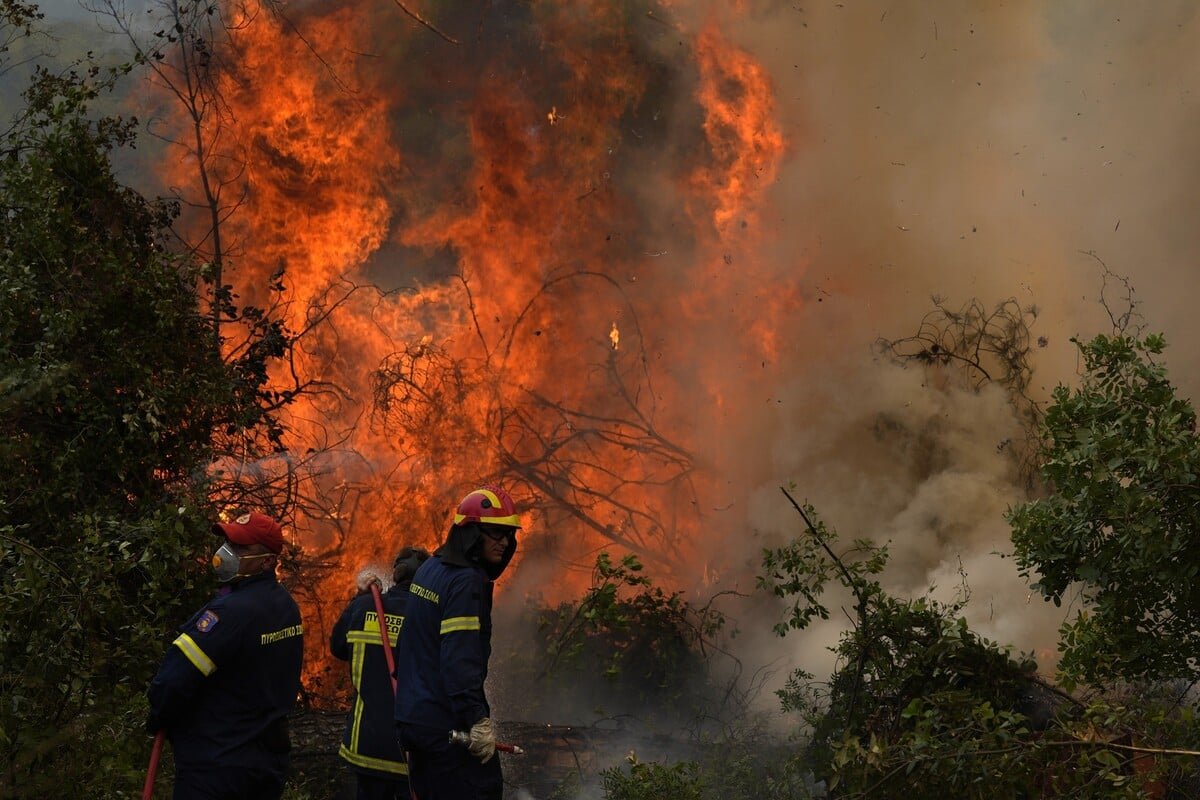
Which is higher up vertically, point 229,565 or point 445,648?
point 229,565

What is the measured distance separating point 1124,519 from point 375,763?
3.91 metres

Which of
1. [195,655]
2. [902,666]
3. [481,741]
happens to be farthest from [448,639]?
[902,666]

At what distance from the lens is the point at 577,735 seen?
921cm

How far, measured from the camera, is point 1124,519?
18.8 feet

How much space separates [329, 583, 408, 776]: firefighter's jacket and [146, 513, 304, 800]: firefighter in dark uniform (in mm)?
711

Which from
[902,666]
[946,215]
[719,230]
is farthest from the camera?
[719,230]

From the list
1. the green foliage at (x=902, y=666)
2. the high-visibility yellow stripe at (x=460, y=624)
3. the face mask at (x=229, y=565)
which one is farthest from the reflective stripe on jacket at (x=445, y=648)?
the green foliage at (x=902, y=666)

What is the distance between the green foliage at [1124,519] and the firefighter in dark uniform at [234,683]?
13.1 feet

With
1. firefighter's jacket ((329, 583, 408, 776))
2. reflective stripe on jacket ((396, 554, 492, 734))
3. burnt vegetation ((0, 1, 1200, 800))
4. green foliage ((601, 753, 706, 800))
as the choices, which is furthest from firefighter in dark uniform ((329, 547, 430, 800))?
green foliage ((601, 753, 706, 800))

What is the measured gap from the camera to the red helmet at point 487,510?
5.05 metres

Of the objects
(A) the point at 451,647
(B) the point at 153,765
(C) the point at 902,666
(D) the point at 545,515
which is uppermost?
(D) the point at 545,515

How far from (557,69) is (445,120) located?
1303 mm

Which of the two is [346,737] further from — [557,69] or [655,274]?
[557,69]

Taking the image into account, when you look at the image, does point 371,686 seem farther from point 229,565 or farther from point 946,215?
point 946,215
